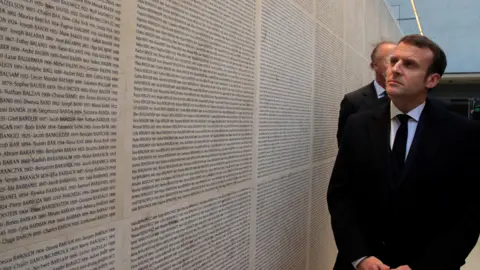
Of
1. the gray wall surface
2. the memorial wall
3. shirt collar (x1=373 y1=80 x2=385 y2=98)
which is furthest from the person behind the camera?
the gray wall surface

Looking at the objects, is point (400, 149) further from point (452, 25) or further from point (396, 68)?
point (452, 25)

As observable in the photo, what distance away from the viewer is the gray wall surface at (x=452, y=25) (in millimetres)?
14805

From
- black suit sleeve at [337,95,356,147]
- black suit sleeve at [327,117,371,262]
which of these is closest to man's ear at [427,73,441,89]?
black suit sleeve at [327,117,371,262]

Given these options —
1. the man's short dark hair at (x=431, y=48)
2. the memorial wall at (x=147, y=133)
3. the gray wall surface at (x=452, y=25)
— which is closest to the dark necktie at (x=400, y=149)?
the man's short dark hair at (x=431, y=48)

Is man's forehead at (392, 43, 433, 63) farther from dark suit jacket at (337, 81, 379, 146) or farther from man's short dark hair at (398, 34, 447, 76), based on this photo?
dark suit jacket at (337, 81, 379, 146)

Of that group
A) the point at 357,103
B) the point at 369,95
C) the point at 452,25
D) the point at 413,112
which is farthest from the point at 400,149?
the point at 452,25

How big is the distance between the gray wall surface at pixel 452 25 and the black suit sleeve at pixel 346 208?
14.0 m

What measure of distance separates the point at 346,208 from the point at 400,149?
1.43 feet

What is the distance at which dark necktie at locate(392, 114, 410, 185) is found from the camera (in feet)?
7.20

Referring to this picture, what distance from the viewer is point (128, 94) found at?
4.36 feet

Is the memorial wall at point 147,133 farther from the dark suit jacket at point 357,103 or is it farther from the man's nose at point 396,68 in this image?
the man's nose at point 396,68

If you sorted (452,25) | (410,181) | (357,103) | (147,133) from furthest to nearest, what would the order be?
(452,25) → (357,103) → (410,181) → (147,133)

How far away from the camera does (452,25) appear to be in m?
15.0

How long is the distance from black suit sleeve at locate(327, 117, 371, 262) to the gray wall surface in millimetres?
14022
